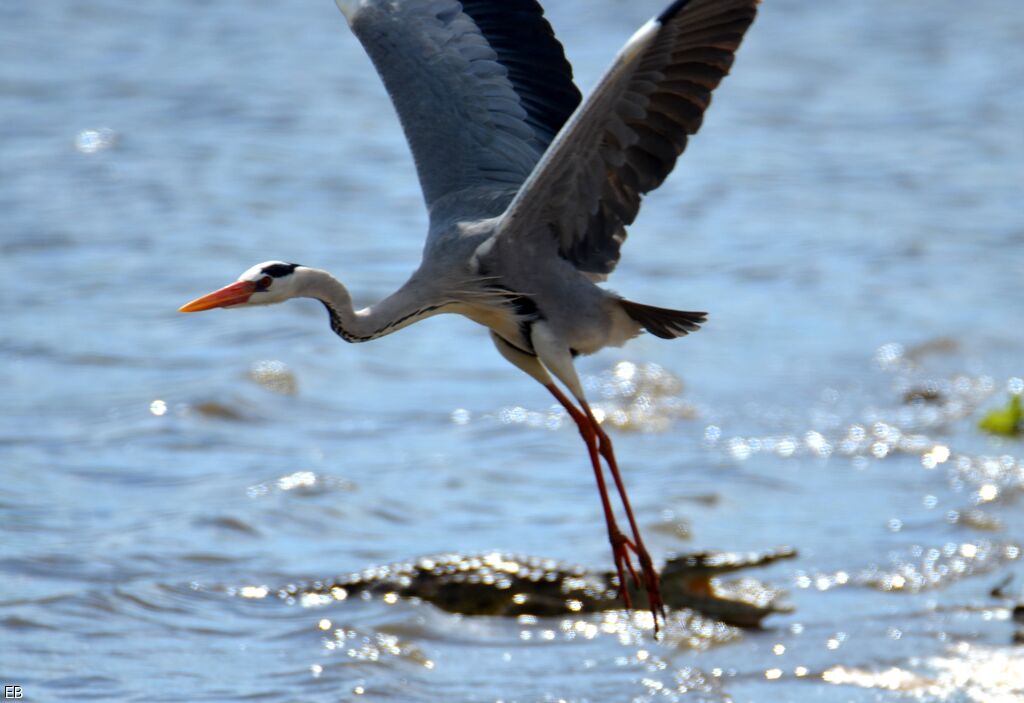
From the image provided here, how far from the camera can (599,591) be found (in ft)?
25.5

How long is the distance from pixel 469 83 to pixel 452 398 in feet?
12.5

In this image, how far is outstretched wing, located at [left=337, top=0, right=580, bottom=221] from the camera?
7367 mm

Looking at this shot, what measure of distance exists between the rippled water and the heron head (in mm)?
1630

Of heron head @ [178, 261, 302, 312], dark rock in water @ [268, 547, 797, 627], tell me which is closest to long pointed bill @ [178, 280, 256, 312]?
heron head @ [178, 261, 302, 312]

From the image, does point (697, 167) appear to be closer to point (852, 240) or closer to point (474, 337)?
point (852, 240)

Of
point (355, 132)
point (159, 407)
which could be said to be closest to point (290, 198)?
point (355, 132)

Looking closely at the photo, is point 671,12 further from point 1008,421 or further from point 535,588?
point 1008,421

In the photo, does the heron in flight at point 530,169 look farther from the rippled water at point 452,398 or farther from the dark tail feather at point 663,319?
the rippled water at point 452,398

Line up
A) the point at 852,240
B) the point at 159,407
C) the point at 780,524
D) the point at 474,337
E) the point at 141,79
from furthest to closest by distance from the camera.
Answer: the point at 141,79, the point at 852,240, the point at 474,337, the point at 159,407, the point at 780,524

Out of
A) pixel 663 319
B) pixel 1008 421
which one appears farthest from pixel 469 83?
pixel 1008 421

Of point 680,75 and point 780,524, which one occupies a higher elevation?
point 680,75

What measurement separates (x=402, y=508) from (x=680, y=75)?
12.2 feet

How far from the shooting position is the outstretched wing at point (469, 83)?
7367 mm

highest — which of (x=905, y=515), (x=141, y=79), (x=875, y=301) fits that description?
(x=141, y=79)
